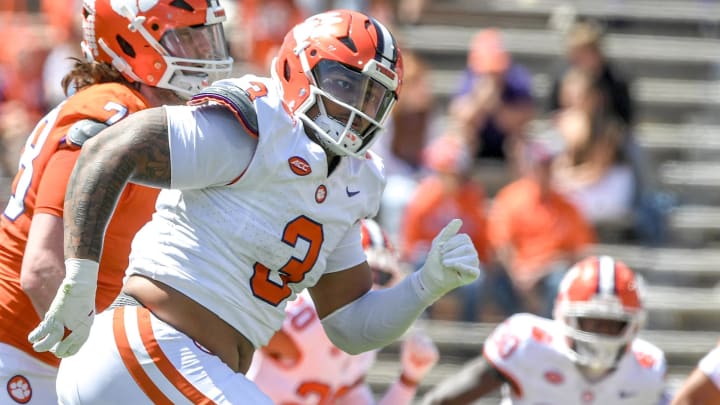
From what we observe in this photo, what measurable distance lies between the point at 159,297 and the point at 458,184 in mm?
5114

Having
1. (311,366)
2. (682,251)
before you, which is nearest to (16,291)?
(311,366)

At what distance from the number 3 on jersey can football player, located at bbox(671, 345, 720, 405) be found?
186 cm

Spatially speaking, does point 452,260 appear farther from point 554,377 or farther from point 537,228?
point 537,228

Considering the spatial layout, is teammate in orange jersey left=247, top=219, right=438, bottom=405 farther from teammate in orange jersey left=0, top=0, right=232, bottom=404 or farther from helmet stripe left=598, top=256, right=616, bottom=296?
teammate in orange jersey left=0, top=0, right=232, bottom=404

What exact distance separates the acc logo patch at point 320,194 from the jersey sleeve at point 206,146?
9.7 inches

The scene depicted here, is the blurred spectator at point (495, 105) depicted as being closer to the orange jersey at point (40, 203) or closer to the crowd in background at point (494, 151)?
the crowd in background at point (494, 151)

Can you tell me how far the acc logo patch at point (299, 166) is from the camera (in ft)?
12.0

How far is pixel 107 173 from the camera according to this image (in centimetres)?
341

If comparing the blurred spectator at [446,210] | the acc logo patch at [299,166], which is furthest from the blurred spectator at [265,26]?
the acc logo patch at [299,166]

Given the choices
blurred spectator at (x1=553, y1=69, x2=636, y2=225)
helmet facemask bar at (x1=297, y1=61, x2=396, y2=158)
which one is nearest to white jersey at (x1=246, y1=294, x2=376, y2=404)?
helmet facemask bar at (x1=297, y1=61, x2=396, y2=158)

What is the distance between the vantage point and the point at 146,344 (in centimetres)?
358

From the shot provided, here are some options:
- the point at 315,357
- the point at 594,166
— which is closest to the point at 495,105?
the point at 594,166

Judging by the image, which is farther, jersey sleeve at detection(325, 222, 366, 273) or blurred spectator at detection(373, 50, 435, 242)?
blurred spectator at detection(373, 50, 435, 242)

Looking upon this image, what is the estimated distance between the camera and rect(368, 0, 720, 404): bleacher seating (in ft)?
30.4
